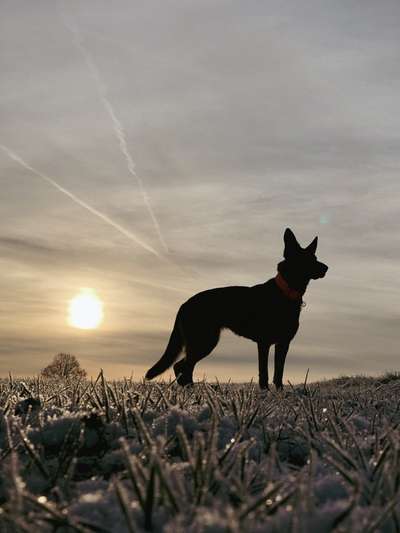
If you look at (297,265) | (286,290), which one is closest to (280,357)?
(286,290)

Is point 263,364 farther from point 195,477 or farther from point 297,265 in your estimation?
point 195,477

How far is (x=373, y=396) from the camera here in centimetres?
539

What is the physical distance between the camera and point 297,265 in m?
9.79

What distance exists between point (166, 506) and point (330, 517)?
44 centimetres

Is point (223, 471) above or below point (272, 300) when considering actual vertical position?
below

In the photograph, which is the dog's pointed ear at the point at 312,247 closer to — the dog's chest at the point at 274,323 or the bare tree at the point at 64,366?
the dog's chest at the point at 274,323

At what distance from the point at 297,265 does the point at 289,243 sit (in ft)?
1.27

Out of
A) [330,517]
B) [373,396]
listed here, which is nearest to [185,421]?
[330,517]

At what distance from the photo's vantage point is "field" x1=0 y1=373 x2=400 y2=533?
1325 mm

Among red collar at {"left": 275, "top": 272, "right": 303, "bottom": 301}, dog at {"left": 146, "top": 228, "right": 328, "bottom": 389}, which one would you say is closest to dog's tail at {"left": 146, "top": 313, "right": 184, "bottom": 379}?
dog at {"left": 146, "top": 228, "right": 328, "bottom": 389}

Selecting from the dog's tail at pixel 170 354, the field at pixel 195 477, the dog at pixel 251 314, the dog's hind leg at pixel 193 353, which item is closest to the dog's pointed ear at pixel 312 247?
the dog at pixel 251 314

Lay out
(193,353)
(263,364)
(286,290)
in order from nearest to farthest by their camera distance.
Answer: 1. (263,364)
2. (286,290)
3. (193,353)

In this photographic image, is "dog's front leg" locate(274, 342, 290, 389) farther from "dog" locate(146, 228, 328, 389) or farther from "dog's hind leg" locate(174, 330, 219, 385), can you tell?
"dog's hind leg" locate(174, 330, 219, 385)

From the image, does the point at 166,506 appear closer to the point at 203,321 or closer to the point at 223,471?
the point at 223,471
